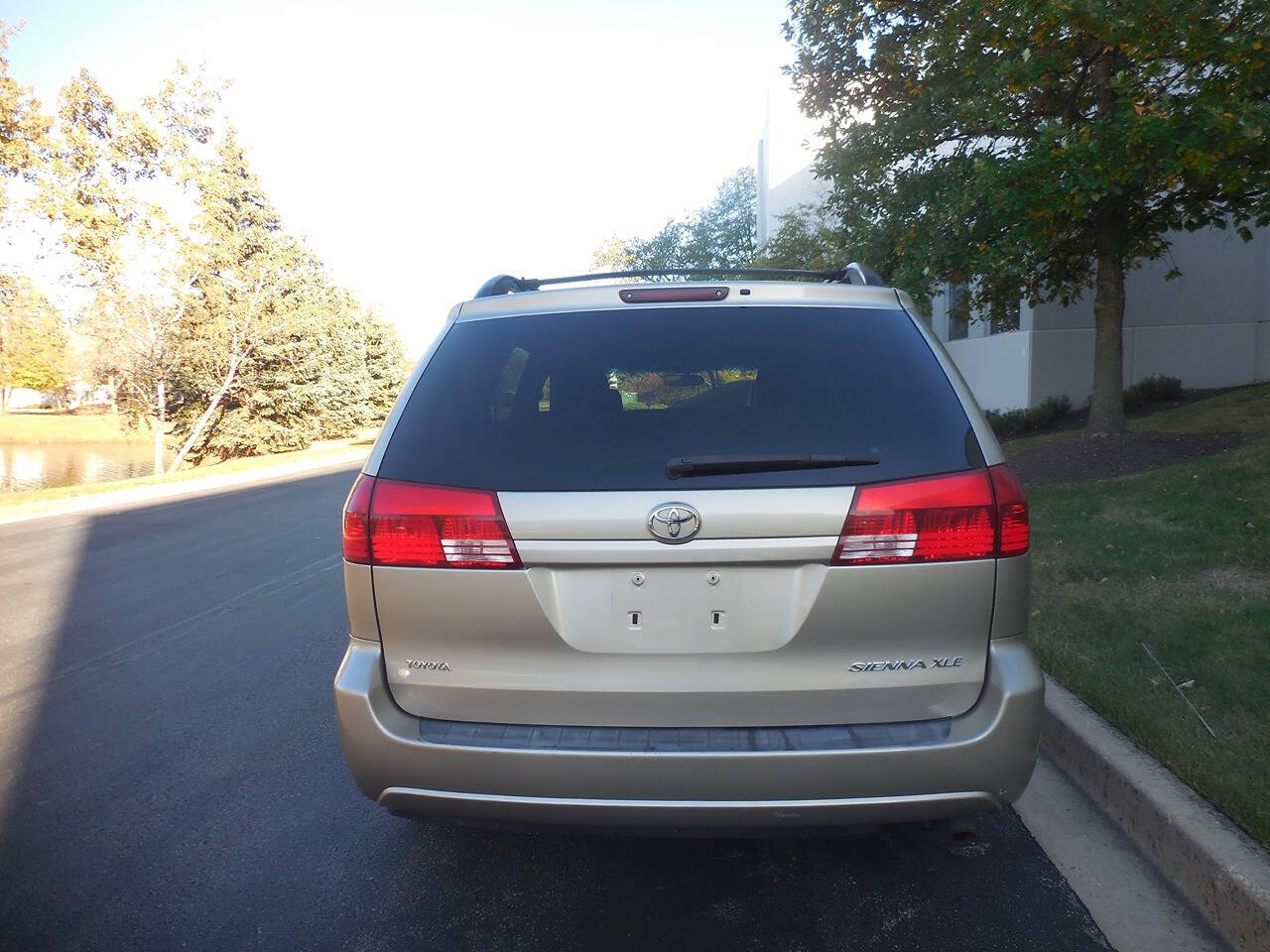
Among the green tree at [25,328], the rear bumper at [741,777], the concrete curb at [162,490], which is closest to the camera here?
the rear bumper at [741,777]

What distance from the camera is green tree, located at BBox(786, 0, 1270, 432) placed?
26.2 feet

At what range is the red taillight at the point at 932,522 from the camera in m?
2.48

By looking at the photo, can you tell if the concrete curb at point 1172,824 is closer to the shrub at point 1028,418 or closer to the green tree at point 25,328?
the shrub at point 1028,418

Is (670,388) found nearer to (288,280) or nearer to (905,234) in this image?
(905,234)

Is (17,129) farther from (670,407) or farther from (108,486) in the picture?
(670,407)

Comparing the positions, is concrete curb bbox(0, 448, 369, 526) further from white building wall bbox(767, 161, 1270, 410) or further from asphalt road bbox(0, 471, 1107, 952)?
white building wall bbox(767, 161, 1270, 410)

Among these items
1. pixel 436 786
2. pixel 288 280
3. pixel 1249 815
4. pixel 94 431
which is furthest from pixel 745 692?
pixel 94 431

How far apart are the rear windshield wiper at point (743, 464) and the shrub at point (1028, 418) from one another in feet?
48.6

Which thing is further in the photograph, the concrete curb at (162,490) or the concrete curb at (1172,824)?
the concrete curb at (162,490)

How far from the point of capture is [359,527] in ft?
8.79

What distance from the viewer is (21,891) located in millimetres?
3137

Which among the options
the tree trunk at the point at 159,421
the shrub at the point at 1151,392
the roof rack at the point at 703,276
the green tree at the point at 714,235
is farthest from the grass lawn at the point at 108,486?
the green tree at the point at 714,235

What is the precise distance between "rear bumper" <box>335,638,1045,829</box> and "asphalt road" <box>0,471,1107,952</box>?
496 mm

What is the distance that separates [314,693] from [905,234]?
29.7ft
